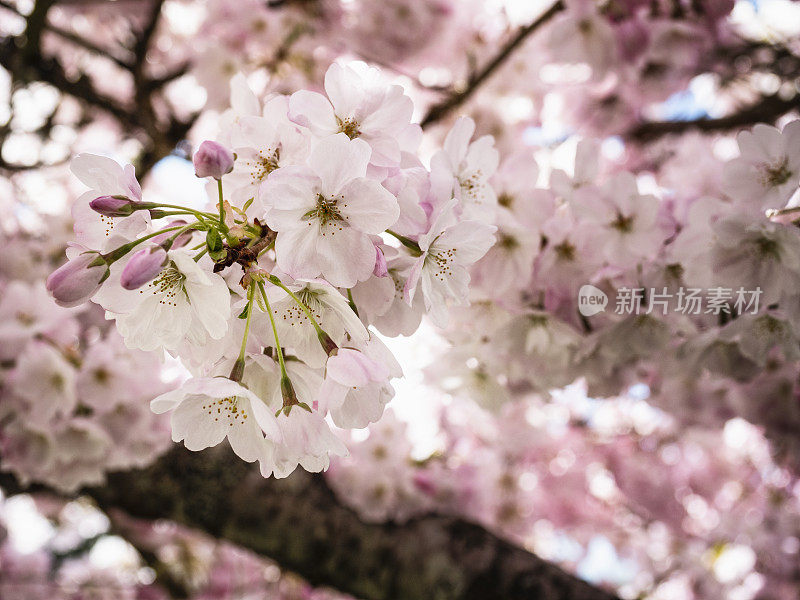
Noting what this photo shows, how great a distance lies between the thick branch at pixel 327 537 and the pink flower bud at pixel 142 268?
56.3 inches

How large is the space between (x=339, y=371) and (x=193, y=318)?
0.20 meters

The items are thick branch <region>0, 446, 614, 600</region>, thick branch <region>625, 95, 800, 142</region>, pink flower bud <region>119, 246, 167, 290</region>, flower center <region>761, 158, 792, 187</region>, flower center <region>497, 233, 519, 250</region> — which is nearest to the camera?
pink flower bud <region>119, 246, 167, 290</region>

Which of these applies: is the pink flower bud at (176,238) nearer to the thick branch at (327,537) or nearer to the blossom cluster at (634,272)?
the blossom cluster at (634,272)

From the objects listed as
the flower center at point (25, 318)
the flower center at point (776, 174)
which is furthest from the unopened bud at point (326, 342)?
the flower center at point (25, 318)

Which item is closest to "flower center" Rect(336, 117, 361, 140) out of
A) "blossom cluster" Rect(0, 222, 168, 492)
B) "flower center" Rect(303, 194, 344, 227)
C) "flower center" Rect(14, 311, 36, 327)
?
"flower center" Rect(303, 194, 344, 227)

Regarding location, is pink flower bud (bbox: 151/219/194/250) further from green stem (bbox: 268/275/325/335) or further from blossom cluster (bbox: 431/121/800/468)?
blossom cluster (bbox: 431/121/800/468)

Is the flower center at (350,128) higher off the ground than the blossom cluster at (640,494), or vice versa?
the flower center at (350,128)

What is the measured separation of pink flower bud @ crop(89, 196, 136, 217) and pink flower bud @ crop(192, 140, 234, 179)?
0.09 metres

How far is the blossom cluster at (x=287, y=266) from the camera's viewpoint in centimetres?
79

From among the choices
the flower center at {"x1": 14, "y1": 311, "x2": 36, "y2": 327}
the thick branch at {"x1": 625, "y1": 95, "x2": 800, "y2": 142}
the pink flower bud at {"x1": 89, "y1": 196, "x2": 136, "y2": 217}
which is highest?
the pink flower bud at {"x1": 89, "y1": 196, "x2": 136, "y2": 217}

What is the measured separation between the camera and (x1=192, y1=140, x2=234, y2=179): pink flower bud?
81cm

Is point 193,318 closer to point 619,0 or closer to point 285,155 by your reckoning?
point 285,155

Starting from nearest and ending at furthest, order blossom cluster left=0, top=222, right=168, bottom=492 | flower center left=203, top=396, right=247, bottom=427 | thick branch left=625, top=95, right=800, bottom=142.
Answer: flower center left=203, top=396, right=247, bottom=427 < blossom cluster left=0, top=222, right=168, bottom=492 < thick branch left=625, top=95, right=800, bottom=142

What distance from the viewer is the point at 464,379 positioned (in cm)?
151
